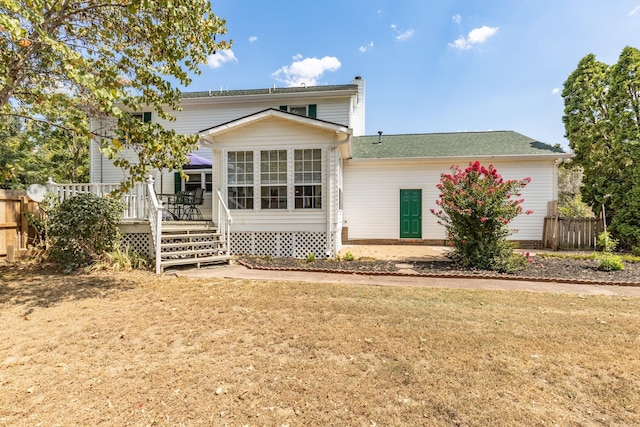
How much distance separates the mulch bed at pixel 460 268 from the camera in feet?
20.4

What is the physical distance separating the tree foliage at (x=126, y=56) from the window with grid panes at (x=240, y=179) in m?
2.75

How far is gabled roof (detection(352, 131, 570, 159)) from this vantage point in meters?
11.3

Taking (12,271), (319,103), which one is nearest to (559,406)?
(12,271)

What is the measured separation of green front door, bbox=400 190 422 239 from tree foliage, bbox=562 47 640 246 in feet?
21.3

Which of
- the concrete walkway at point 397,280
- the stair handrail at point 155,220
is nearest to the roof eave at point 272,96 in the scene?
the stair handrail at point 155,220

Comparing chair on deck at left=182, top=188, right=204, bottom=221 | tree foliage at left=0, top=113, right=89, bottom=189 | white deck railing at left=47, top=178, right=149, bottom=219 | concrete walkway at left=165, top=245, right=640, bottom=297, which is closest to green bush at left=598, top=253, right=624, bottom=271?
concrete walkway at left=165, top=245, right=640, bottom=297

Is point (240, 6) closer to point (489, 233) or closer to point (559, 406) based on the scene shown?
point (489, 233)

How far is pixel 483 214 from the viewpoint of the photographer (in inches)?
269

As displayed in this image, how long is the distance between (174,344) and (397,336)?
2482mm

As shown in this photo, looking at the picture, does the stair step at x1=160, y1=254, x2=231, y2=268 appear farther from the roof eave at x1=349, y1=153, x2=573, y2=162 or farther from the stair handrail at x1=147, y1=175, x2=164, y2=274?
the roof eave at x1=349, y1=153, x2=573, y2=162

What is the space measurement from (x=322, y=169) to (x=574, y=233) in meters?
9.70

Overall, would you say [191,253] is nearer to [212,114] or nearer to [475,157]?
[212,114]

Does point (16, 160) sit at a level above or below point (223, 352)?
above

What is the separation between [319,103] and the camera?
486 inches
